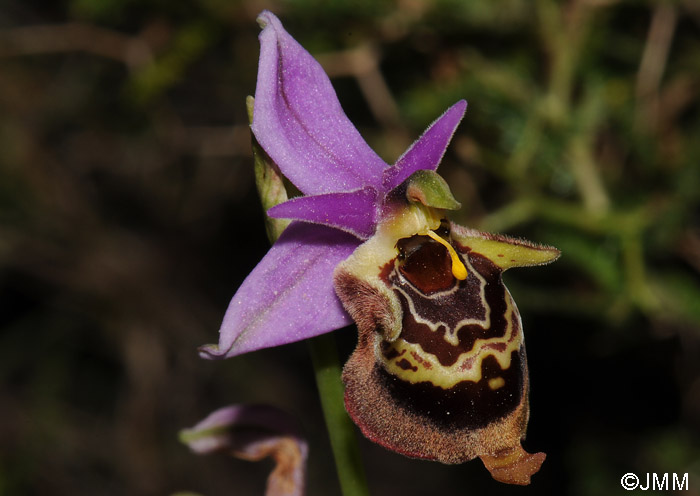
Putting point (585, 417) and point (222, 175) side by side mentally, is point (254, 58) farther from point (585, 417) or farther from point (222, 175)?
point (585, 417)

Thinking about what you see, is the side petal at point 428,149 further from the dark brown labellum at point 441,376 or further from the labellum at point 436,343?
the dark brown labellum at point 441,376

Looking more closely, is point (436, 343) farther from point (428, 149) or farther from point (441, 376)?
point (428, 149)

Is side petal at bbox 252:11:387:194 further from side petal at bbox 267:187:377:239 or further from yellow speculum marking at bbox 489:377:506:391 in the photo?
yellow speculum marking at bbox 489:377:506:391

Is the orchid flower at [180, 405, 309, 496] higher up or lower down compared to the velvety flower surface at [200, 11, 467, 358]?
lower down

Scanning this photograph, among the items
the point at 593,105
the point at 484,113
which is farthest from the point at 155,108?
the point at 593,105
